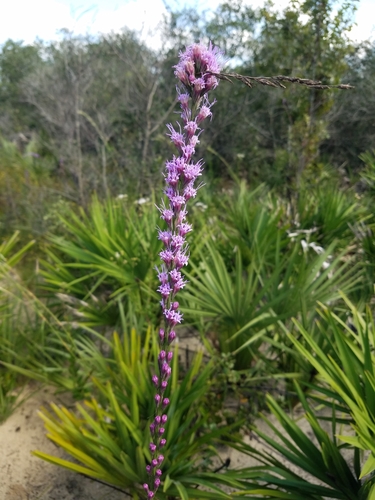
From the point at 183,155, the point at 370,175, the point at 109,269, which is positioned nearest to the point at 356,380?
the point at 183,155

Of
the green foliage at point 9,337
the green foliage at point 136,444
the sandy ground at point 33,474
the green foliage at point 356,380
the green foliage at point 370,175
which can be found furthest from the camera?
the green foliage at point 370,175

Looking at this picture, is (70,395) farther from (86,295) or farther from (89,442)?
(89,442)

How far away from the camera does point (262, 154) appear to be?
911 cm

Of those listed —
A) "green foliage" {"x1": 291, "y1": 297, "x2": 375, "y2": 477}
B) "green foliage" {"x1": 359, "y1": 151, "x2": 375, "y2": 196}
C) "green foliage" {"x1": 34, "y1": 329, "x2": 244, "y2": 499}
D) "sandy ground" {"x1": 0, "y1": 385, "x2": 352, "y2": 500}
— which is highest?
"green foliage" {"x1": 359, "y1": 151, "x2": 375, "y2": 196}

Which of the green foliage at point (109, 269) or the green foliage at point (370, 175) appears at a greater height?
the green foliage at point (370, 175)

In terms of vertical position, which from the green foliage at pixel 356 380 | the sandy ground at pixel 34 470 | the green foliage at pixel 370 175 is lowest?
the sandy ground at pixel 34 470

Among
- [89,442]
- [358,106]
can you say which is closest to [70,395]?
[89,442]

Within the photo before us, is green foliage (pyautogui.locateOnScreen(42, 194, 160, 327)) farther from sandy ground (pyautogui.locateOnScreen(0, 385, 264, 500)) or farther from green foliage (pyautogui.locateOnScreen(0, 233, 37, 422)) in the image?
sandy ground (pyautogui.locateOnScreen(0, 385, 264, 500))

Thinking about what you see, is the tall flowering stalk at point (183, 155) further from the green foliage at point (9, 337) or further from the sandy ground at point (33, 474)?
the green foliage at point (9, 337)

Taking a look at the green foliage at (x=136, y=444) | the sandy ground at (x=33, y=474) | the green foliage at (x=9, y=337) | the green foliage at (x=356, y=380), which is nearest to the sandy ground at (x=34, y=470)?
the sandy ground at (x=33, y=474)

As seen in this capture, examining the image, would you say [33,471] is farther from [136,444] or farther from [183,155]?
[183,155]

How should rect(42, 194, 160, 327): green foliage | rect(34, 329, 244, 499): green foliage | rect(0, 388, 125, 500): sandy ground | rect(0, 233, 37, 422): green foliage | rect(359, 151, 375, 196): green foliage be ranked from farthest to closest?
1. rect(359, 151, 375, 196): green foliage
2. rect(42, 194, 160, 327): green foliage
3. rect(0, 233, 37, 422): green foliage
4. rect(0, 388, 125, 500): sandy ground
5. rect(34, 329, 244, 499): green foliage

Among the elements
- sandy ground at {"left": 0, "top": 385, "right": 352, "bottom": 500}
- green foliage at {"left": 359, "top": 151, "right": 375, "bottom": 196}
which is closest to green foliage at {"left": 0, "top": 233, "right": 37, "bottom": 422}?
sandy ground at {"left": 0, "top": 385, "right": 352, "bottom": 500}

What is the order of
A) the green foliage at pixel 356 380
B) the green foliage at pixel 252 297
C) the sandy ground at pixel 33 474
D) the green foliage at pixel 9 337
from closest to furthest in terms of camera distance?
the green foliage at pixel 356 380
the sandy ground at pixel 33 474
the green foliage at pixel 252 297
the green foliage at pixel 9 337
